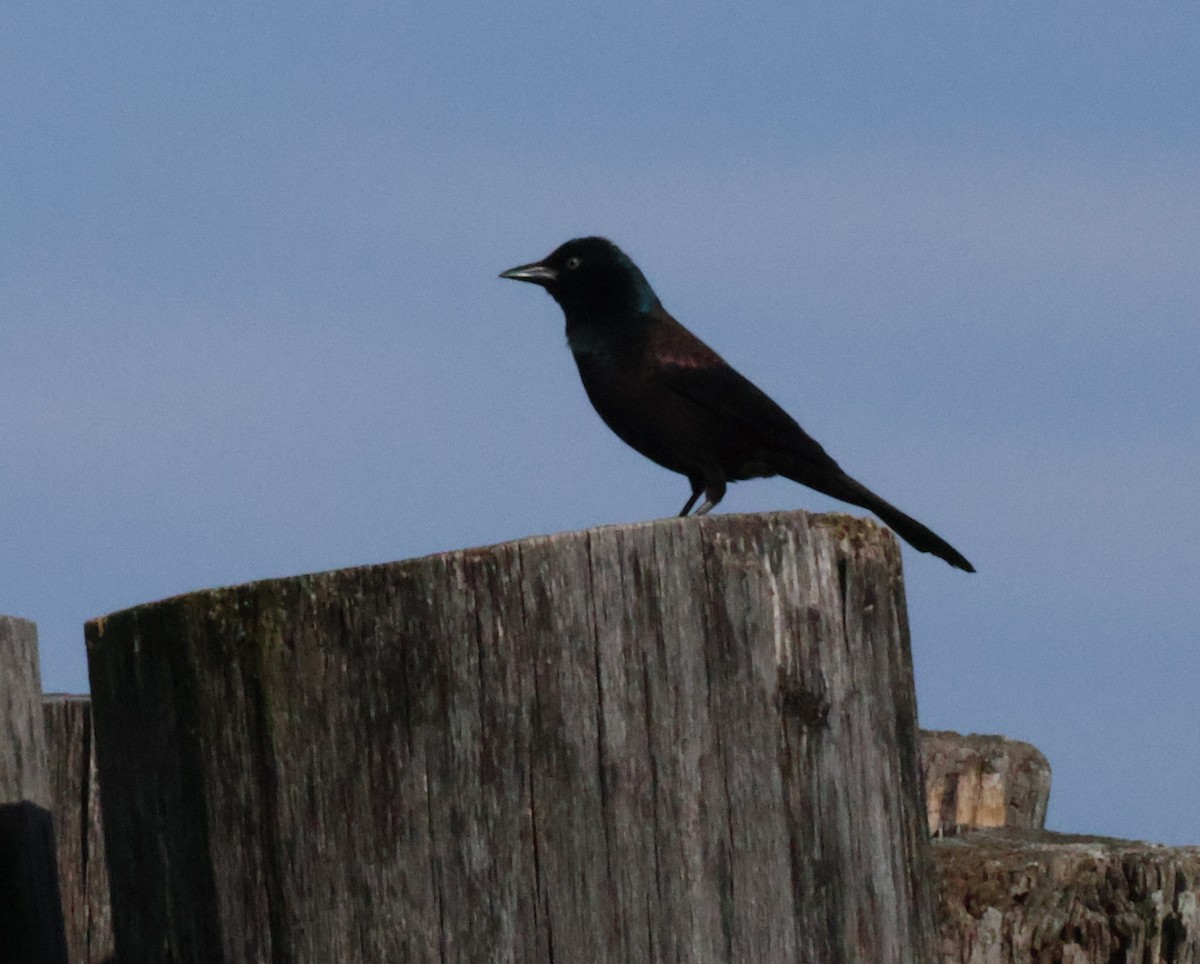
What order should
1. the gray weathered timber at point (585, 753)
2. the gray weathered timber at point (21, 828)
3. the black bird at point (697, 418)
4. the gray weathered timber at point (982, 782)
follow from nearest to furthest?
the gray weathered timber at point (585, 753) → the gray weathered timber at point (21, 828) → the gray weathered timber at point (982, 782) → the black bird at point (697, 418)

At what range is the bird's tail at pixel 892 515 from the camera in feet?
21.5

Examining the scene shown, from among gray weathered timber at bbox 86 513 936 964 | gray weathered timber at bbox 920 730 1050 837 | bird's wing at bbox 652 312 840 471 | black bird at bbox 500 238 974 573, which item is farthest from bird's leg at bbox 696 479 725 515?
gray weathered timber at bbox 86 513 936 964

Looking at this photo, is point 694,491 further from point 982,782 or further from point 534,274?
point 982,782

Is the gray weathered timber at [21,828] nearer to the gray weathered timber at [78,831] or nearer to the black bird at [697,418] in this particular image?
the gray weathered timber at [78,831]

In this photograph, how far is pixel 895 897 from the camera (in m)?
2.83

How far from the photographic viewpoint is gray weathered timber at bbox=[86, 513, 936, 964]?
270 centimetres

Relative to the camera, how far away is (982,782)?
16.4 ft

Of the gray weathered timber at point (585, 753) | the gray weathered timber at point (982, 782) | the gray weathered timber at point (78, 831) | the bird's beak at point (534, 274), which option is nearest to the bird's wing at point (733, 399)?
the bird's beak at point (534, 274)

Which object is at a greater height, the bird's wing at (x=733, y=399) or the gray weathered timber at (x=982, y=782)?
the bird's wing at (x=733, y=399)

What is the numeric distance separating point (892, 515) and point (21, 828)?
3.92 meters

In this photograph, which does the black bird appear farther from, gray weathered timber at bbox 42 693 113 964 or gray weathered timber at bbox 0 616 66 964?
gray weathered timber at bbox 0 616 66 964

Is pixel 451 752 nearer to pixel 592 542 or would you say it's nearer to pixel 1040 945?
pixel 592 542

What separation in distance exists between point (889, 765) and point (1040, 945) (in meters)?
0.97

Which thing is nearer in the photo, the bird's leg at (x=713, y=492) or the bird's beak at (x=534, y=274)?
the bird's leg at (x=713, y=492)
